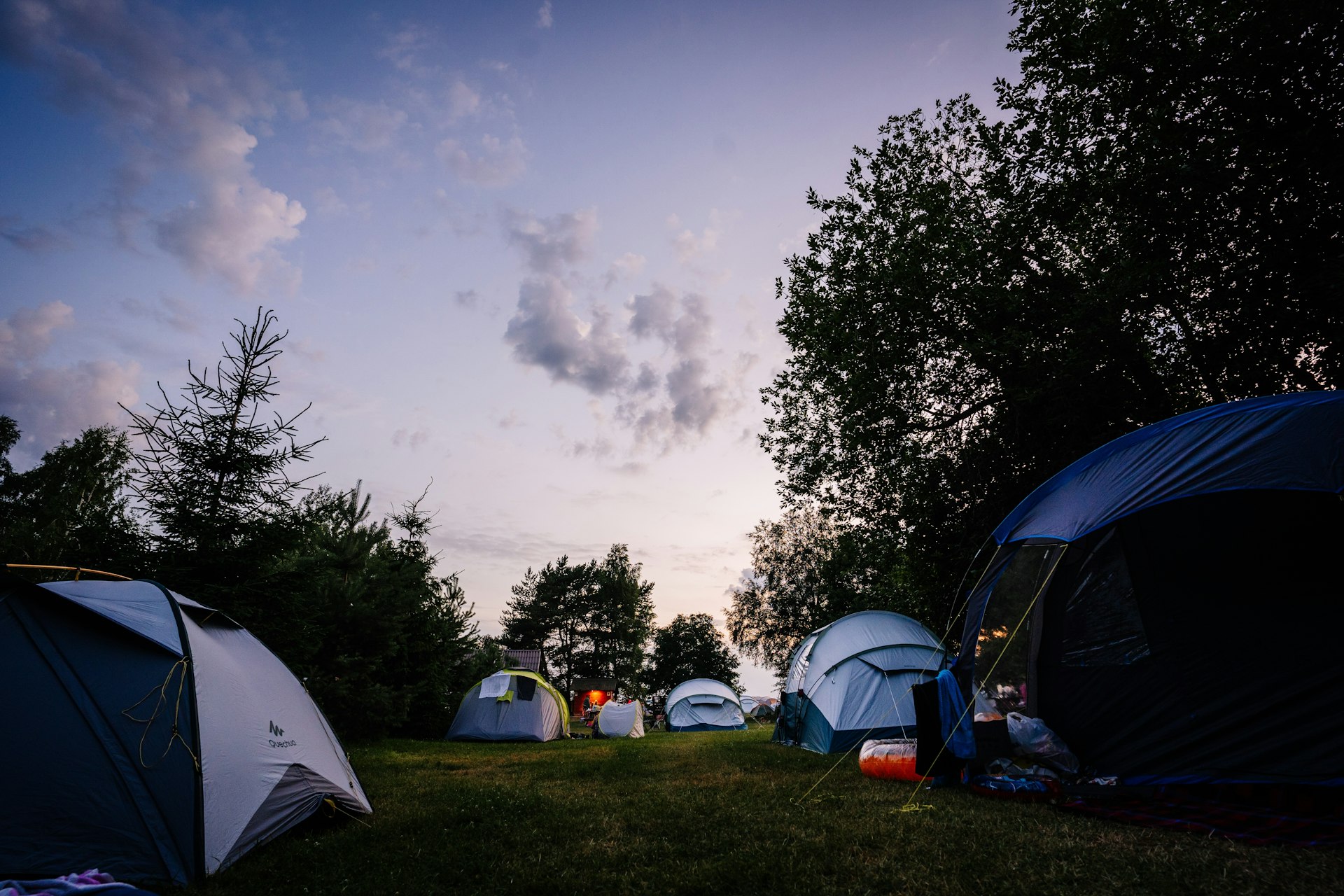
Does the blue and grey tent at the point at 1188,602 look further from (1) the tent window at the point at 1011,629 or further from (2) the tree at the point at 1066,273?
(2) the tree at the point at 1066,273

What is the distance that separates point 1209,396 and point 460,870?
12.2 meters

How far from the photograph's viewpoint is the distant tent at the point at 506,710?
56.5 ft

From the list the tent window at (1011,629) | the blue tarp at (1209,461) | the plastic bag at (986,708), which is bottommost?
the plastic bag at (986,708)

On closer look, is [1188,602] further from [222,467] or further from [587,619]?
[587,619]

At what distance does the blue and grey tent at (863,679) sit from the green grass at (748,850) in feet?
11.8

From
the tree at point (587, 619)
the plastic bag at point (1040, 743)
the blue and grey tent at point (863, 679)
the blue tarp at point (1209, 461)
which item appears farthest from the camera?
Result: the tree at point (587, 619)

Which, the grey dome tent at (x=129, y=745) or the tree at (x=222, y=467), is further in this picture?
the tree at (x=222, y=467)

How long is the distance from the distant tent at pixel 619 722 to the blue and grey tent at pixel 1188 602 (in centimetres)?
1663

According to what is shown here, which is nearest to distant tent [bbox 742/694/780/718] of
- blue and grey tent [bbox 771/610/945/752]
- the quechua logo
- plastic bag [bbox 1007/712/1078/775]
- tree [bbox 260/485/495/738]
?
tree [bbox 260/485/495/738]

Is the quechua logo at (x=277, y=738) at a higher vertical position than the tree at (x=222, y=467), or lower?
lower

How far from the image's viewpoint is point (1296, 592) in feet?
17.7

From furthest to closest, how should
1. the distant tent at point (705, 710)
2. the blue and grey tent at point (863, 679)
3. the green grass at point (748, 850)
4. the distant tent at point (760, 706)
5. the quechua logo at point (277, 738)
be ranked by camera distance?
the distant tent at point (760, 706) → the distant tent at point (705, 710) → the blue and grey tent at point (863, 679) → the quechua logo at point (277, 738) → the green grass at point (748, 850)

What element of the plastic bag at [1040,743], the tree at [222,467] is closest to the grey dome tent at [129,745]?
the tree at [222,467]

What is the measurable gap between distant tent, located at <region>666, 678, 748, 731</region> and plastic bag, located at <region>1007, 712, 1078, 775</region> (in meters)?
18.7
